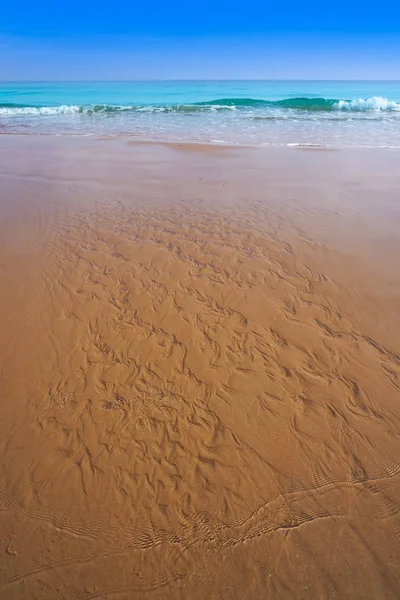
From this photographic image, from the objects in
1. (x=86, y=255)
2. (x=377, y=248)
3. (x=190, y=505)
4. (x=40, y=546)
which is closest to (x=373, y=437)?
(x=190, y=505)

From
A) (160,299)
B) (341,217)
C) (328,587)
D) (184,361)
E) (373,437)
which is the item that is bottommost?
(328,587)

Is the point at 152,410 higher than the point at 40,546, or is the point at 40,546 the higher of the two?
the point at 152,410

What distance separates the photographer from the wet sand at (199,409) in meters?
2.64

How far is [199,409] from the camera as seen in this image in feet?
12.5

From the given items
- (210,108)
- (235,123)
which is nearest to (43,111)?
(210,108)

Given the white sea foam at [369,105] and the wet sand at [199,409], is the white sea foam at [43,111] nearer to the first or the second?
the white sea foam at [369,105]

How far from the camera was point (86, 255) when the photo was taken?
676cm

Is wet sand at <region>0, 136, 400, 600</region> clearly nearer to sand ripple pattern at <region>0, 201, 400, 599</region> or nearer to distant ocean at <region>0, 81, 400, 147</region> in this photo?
sand ripple pattern at <region>0, 201, 400, 599</region>

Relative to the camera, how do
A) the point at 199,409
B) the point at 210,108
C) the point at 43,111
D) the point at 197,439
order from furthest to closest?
the point at 210,108
the point at 43,111
the point at 199,409
the point at 197,439

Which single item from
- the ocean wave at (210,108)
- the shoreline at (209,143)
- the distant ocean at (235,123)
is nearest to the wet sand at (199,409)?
the shoreline at (209,143)

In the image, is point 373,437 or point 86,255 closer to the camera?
point 373,437

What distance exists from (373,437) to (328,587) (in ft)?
4.89

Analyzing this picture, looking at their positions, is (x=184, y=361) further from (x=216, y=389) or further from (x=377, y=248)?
(x=377, y=248)

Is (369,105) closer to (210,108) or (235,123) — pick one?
(210,108)
